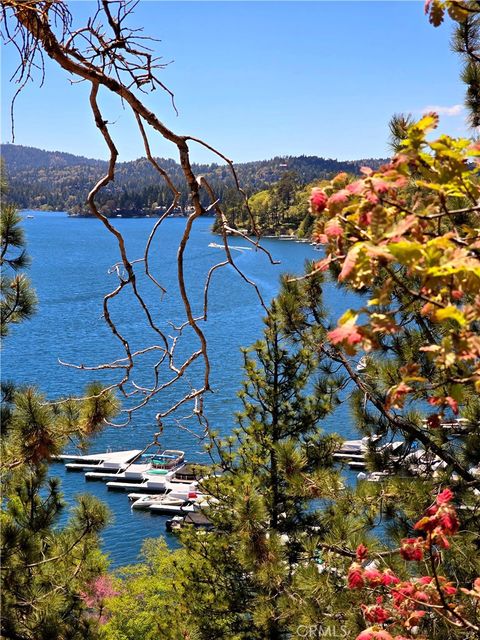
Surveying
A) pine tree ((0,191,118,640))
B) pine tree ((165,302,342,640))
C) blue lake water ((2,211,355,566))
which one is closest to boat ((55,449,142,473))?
blue lake water ((2,211,355,566))

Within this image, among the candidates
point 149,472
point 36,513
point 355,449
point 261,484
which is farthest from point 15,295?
point 149,472

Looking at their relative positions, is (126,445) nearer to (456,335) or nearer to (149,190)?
(456,335)

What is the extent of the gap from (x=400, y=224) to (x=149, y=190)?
10395cm

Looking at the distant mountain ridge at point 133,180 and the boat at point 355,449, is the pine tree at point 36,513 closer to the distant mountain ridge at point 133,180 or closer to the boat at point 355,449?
the boat at point 355,449

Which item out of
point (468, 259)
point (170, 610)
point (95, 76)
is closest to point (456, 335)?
point (468, 259)

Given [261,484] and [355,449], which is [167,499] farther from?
[261,484]

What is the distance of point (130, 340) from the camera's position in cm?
2698

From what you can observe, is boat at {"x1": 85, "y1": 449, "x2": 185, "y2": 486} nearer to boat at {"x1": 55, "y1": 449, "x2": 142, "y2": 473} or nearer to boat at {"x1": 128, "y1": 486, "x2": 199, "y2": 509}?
boat at {"x1": 55, "y1": 449, "x2": 142, "y2": 473}

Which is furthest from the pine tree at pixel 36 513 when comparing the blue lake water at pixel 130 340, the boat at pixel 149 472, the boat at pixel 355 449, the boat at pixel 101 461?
the boat at pixel 149 472

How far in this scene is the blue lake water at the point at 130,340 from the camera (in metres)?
19.3

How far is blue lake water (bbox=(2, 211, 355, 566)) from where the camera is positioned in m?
19.3

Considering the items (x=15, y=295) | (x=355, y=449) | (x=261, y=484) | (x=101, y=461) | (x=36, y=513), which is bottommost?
(x=101, y=461)

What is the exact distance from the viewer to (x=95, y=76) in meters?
1.52

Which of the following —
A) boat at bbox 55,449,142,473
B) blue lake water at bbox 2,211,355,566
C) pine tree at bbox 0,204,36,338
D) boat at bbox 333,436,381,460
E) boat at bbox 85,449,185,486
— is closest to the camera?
pine tree at bbox 0,204,36,338
